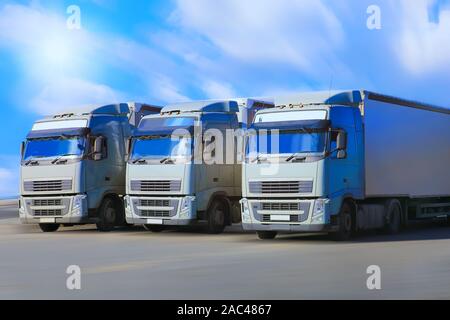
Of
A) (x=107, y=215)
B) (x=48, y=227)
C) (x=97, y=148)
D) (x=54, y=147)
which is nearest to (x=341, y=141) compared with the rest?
(x=97, y=148)

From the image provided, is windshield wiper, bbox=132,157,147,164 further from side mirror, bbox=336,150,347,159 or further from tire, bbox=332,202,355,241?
side mirror, bbox=336,150,347,159

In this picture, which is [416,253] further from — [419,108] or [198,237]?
[419,108]

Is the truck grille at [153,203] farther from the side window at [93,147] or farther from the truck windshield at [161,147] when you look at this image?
the side window at [93,147]

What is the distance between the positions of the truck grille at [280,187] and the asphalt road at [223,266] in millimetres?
1237

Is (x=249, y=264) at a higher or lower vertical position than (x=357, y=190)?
lower

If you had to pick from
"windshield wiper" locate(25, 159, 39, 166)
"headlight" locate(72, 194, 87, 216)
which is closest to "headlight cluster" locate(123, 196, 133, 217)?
"headlight" locate(72, 194, 87, 216)

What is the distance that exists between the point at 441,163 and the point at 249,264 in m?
12.7

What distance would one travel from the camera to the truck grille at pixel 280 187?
18.7 metres

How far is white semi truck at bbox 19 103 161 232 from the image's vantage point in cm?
2350

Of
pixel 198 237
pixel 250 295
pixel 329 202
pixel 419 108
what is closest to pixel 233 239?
pixel 198 237

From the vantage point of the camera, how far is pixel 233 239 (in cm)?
2088

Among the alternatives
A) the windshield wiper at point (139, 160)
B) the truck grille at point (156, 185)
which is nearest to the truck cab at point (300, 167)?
the truck grille at point (156, 185)

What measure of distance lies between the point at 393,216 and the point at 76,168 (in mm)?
8899
